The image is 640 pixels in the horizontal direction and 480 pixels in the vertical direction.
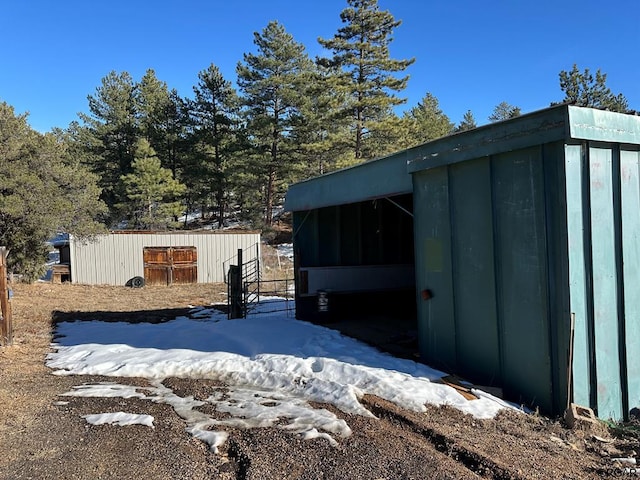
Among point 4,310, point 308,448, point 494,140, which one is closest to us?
point 308,448

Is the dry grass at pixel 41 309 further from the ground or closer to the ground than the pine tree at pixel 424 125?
closer to the ground

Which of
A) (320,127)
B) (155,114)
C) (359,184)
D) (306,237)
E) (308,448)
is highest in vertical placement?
(155,114)

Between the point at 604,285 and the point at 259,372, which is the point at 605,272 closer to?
the point at 604,285

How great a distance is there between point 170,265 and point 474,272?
20392mm

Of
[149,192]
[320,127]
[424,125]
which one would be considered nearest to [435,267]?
[320,127]

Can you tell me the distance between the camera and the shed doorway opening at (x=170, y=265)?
79.8 ft

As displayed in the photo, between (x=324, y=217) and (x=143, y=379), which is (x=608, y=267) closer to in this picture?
(x=143, y=379)

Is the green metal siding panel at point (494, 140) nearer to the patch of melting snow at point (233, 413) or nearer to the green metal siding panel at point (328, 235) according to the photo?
the patch of melting snow at point (233, 413)

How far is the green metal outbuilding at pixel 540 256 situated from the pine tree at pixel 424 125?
20.8 m

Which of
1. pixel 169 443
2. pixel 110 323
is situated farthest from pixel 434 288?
pixel 110 323

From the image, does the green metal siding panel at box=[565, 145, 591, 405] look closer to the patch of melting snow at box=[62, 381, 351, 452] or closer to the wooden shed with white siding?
the patch of melting snow at box=[62, 381, 351, 452]

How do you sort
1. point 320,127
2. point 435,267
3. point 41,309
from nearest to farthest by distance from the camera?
point 435,267, point 41,309, point 320,127

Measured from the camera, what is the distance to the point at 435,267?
7.12 m

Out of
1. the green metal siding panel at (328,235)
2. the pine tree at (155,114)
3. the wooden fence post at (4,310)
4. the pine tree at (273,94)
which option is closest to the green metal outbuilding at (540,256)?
the green metal siding panel at (328,235)
